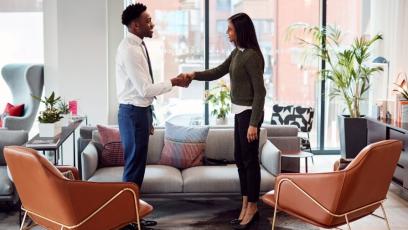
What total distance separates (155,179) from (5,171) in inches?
45.1

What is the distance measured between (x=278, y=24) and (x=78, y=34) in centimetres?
251

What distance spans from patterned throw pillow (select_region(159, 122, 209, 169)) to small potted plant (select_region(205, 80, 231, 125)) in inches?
60.7

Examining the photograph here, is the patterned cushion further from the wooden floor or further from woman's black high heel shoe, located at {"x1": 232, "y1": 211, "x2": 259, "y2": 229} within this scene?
woman's black high heel shoe, located at {"x1": 232, "y1": 211, "x2": 259, "y2": 229}

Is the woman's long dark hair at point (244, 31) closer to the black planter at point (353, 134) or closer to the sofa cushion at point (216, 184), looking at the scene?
the sofa cushion at point (216, 184)

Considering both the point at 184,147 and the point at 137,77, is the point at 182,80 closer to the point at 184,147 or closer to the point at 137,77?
the point at 137,77

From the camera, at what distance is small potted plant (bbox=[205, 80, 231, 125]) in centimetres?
638

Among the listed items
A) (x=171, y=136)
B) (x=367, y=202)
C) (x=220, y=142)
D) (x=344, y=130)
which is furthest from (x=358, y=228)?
(x=344, y=130)

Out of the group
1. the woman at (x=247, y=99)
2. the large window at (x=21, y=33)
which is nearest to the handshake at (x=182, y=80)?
the woman at (x=247, y=99)

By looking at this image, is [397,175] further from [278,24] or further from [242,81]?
[278,24]

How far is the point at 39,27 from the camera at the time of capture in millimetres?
7418

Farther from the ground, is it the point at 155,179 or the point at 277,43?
the point at 277,43

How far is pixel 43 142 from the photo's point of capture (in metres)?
4.07

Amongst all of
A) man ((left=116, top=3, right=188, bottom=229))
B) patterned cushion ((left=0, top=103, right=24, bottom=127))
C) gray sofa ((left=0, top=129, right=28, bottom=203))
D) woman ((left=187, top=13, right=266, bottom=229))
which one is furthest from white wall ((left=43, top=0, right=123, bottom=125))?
woman ((left=187, top=13, right=266, bottom=229))

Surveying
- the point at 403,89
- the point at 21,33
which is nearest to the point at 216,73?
the point at 403,89
